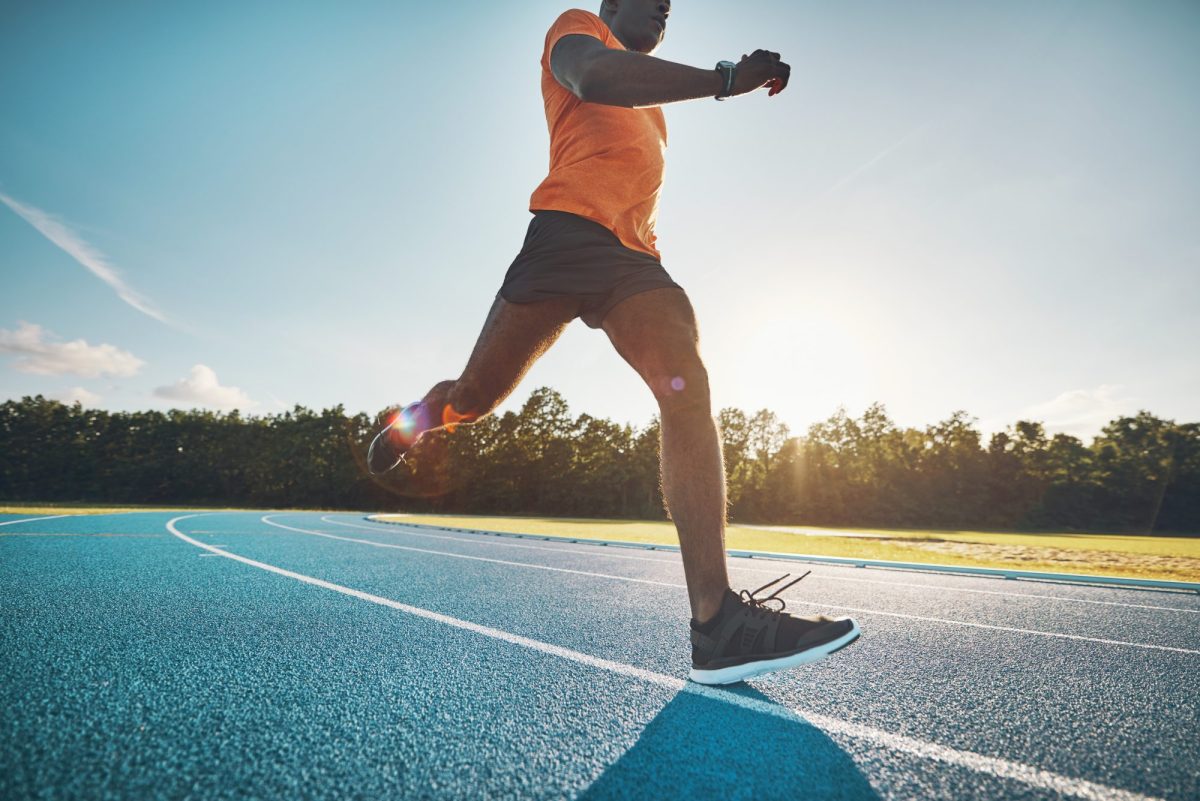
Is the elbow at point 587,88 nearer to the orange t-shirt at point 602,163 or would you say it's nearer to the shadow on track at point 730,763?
the orange t-shirt at point 602,163

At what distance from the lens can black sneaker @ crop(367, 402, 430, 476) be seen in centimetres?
258

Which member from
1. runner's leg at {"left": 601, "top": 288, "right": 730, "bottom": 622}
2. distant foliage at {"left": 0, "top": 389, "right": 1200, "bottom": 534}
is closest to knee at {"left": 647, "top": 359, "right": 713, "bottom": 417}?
runner's leg at {"left": 601, "top": 288, "right": 730, "bottom": 622}

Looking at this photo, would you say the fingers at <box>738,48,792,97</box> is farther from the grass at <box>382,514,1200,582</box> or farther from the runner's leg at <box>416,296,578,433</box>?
the grass at <box>382,514,1200,582</box>

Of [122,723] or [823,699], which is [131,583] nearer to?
[122,723]

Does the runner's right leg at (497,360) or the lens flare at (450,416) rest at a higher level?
the runner's right leg at (497,360)

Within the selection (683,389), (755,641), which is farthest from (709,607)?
(683,389)

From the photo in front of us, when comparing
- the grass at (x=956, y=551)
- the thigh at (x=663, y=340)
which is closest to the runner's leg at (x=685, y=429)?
the thigh at (x=663, y=340)

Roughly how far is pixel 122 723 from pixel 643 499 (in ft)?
168

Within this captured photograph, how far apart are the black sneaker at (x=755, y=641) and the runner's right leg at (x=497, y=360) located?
1242mm

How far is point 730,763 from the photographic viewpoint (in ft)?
4.05

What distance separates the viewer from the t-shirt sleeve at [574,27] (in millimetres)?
2104

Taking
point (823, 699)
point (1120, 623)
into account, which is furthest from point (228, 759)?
point (1120, 623)

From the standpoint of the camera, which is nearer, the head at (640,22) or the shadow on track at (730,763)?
the shadow on track at (730,763)

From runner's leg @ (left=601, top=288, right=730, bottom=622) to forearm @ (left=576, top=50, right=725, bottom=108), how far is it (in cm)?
68
